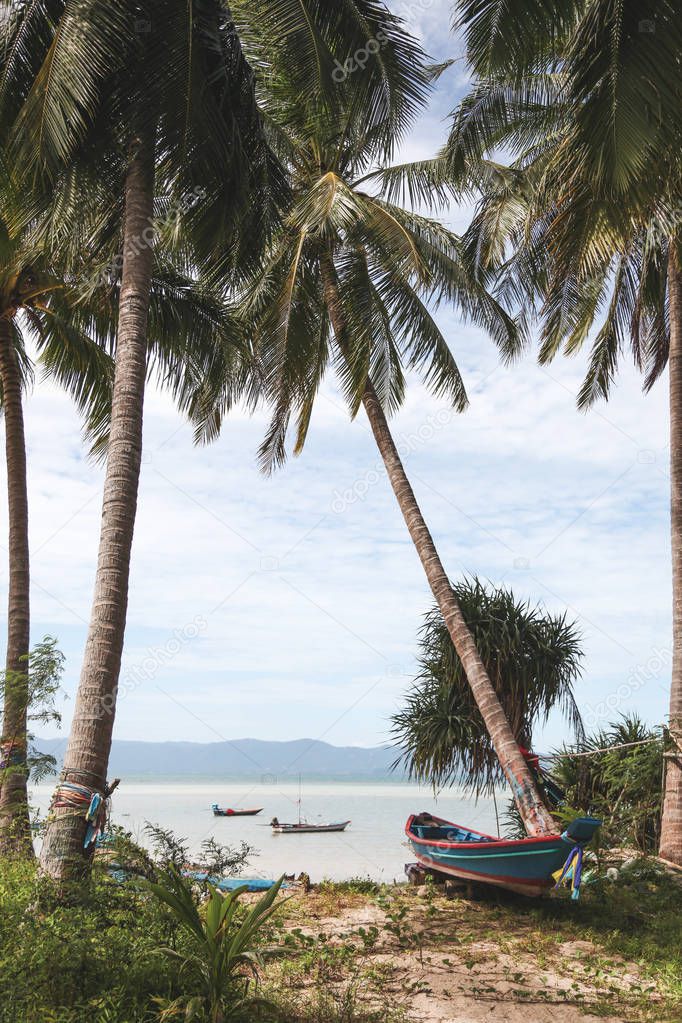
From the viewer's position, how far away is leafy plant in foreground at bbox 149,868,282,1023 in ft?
14.6

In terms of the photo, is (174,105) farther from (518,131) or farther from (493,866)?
(493,866)

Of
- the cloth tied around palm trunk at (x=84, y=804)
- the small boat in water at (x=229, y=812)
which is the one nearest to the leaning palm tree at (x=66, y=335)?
the cloth tied around palm trunk at (x=84, y=804)

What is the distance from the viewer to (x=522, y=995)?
587 centimetres

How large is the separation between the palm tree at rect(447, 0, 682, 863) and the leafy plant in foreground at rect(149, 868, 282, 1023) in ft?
19.3

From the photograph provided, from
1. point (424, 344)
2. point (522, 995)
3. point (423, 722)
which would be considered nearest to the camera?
point (522, 995)

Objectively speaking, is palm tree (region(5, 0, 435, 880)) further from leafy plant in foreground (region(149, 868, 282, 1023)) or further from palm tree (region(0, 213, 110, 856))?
palm tree (region(0, 213, 110, 856))

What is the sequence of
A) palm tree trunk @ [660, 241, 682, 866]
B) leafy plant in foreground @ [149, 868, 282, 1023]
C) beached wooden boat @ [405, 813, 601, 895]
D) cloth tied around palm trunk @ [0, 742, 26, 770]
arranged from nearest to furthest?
1. leafy plant in foreground @ [149, 868, 282, 1023]
2. beached wooden boat @ [405, 813, 601, 895]
3. cloth tied around palm trunk @ [0, 742, 26, 770]
4. palm tree trunk @ [660, 241, 682, 866]

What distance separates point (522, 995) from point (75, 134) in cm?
795

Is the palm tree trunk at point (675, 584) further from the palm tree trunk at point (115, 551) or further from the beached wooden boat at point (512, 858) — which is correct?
the palm tree trunk at point (115, 551)

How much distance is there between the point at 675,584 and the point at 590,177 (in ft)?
21.0

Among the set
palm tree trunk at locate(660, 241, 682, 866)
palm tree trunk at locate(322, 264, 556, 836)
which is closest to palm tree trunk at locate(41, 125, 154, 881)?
palm tree trunk at locate(322, 264, 556, 836)

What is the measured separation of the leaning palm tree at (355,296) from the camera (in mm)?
10641

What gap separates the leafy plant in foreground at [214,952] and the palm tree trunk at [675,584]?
24.2 ft

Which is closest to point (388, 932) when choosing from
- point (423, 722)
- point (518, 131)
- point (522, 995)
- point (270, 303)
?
point (522, 995)
